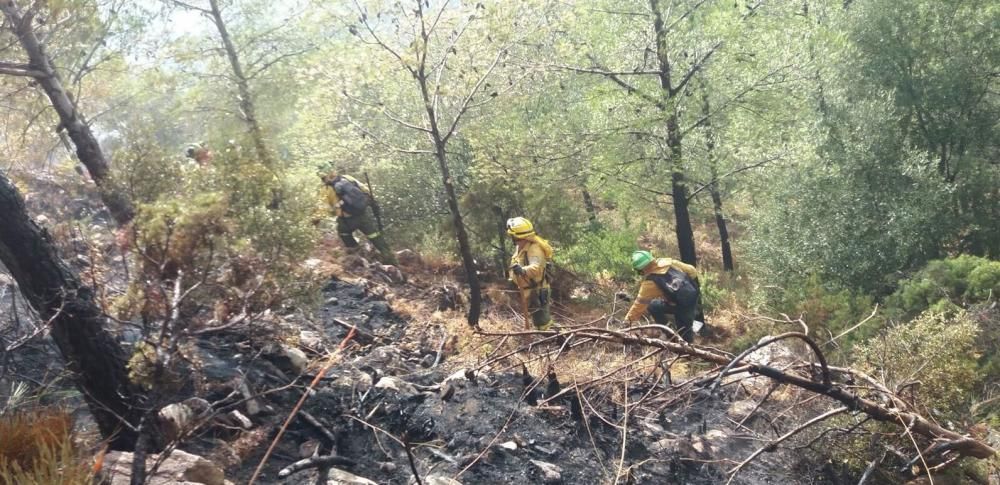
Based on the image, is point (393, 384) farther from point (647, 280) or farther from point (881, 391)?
point (881, 391)

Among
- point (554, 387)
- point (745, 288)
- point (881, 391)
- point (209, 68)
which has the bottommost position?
point (745, 288)

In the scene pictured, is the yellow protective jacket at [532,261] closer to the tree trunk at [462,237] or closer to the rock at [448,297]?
the tree trunk at [462,237]

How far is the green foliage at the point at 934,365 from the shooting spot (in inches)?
180

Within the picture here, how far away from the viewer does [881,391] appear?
12.1ft

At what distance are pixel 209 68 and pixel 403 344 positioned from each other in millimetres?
9688

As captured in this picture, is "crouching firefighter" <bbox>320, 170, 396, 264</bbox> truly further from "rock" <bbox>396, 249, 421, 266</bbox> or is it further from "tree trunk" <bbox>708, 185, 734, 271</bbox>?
"tree trunk" <bbox>708, 185, 734, 271</bbox>

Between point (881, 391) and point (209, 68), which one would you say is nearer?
point (881, 391)

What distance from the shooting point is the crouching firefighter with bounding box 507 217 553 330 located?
726 centimetres

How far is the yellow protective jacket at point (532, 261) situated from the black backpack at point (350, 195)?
128 inches

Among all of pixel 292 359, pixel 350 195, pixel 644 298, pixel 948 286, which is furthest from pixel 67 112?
pixel 948 286

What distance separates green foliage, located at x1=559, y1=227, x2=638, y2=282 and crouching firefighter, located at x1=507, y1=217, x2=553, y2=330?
6.20ft

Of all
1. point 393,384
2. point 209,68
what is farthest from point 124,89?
point 393,384

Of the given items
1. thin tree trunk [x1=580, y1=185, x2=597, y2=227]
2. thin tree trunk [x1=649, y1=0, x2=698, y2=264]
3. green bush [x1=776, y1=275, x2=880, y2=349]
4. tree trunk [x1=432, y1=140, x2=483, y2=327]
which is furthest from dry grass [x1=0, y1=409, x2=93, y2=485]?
thin tree trunk [x1=580, y1=185, x2=597, y2=227]

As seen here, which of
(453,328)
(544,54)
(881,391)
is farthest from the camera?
(544,54)
